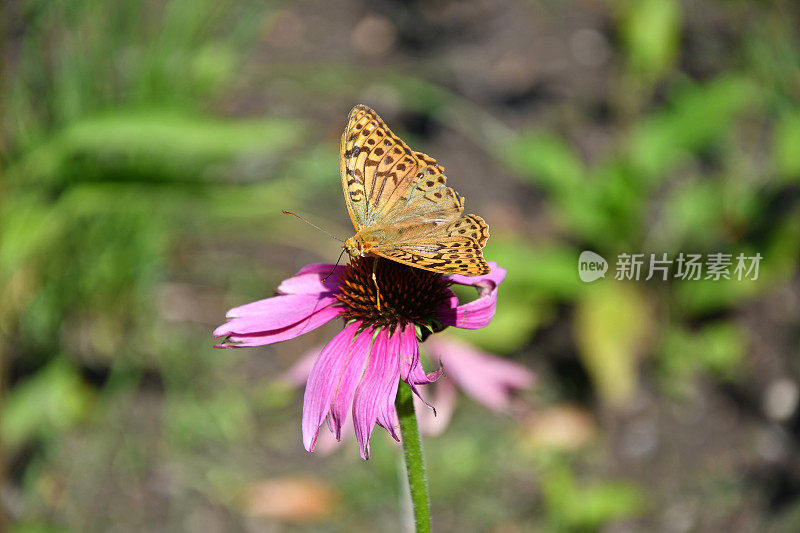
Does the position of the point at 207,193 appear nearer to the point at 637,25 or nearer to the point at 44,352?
the point at 44,352

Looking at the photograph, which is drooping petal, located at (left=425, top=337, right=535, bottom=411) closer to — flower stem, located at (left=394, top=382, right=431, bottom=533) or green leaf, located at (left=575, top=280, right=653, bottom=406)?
flower stem, located at (left=394, top=382, right=431, bottom=533)

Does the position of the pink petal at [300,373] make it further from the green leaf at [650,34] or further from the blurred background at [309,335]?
the green leaf at [650,34]

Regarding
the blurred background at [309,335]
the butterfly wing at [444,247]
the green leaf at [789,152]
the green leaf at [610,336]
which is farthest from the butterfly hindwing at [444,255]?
the green leaf at [789,152]

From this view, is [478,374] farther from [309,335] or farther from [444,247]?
[309,335]

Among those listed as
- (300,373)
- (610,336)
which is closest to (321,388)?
(300,373)

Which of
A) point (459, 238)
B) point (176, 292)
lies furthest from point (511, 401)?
point (176, 292)

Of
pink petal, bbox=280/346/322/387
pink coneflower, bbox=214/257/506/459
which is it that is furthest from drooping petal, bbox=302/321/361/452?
pink petal, bbox=280/346/322/387
